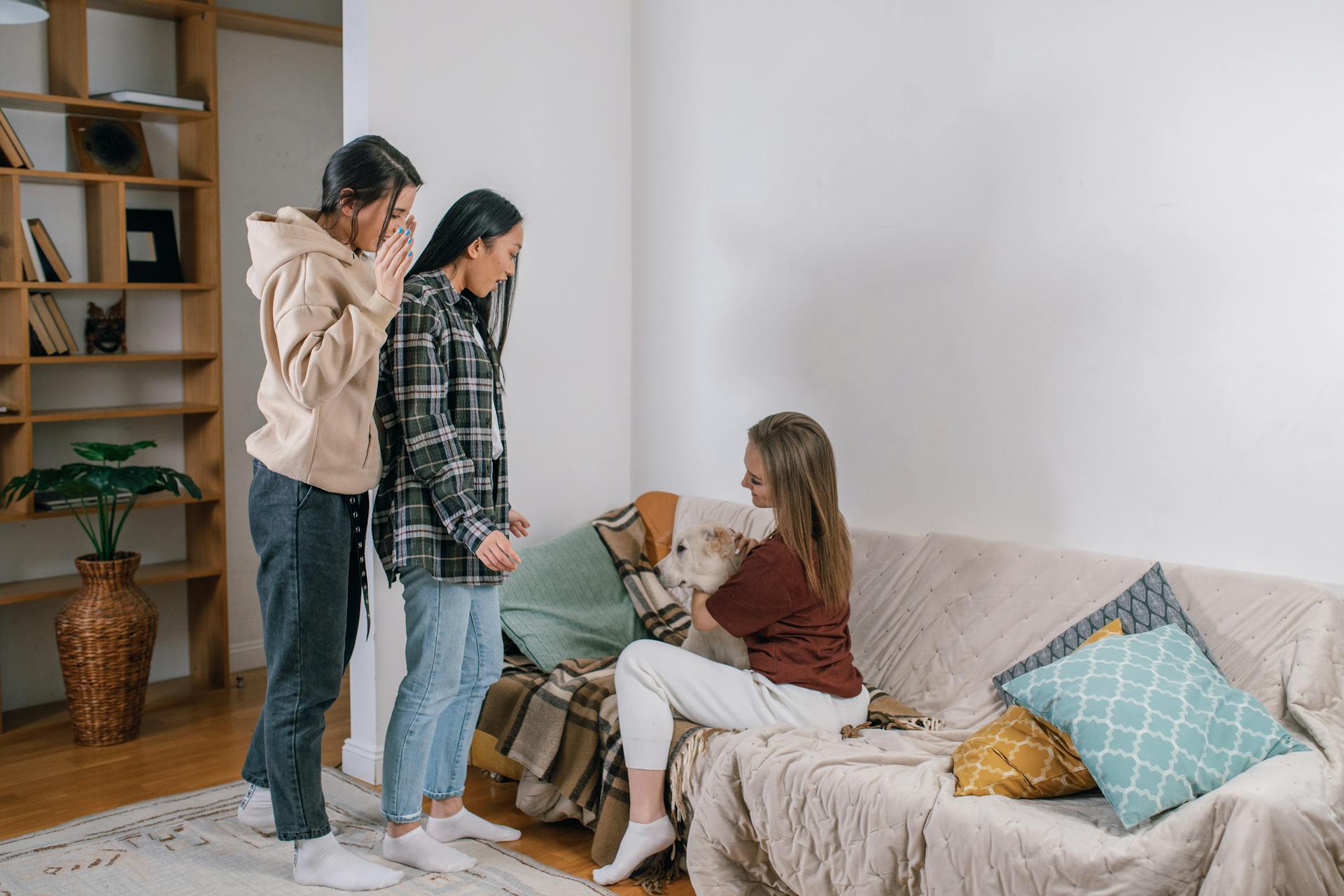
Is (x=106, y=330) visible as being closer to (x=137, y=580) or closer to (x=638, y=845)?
(x=137, y=580)

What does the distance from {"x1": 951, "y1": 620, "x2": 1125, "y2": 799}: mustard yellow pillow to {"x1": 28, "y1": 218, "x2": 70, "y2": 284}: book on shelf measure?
2.90 metres

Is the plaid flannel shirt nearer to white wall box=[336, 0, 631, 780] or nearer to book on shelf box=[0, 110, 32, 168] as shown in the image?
white wall box=[336, 0, 631, 780]

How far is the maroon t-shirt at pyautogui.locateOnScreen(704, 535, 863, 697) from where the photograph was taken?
2.24 m

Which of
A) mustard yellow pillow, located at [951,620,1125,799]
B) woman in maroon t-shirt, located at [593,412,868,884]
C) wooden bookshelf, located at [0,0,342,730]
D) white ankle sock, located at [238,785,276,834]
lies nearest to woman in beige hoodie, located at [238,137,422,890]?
white ankle sock, located at [238,785,276,834]

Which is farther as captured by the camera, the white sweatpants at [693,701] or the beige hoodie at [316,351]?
the white sweatpants at [693,701]

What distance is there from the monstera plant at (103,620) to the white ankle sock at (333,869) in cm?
125

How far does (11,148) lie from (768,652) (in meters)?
2.61

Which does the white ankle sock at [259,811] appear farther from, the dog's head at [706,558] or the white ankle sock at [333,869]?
the dog's head at [706,558]

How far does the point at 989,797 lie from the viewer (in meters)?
1.88

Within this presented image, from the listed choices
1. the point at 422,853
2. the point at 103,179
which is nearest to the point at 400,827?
the point at 422,853

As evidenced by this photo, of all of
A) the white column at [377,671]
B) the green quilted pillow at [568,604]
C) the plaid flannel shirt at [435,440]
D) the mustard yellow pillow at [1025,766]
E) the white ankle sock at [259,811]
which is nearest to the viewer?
the mustard yellow pillow at [1025,766]

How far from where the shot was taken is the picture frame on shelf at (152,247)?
11.8ft

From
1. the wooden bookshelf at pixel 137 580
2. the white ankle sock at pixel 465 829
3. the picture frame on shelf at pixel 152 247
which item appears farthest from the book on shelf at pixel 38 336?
the white ankle sock at pixel 465 829

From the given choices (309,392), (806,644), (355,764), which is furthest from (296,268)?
(355,764)
